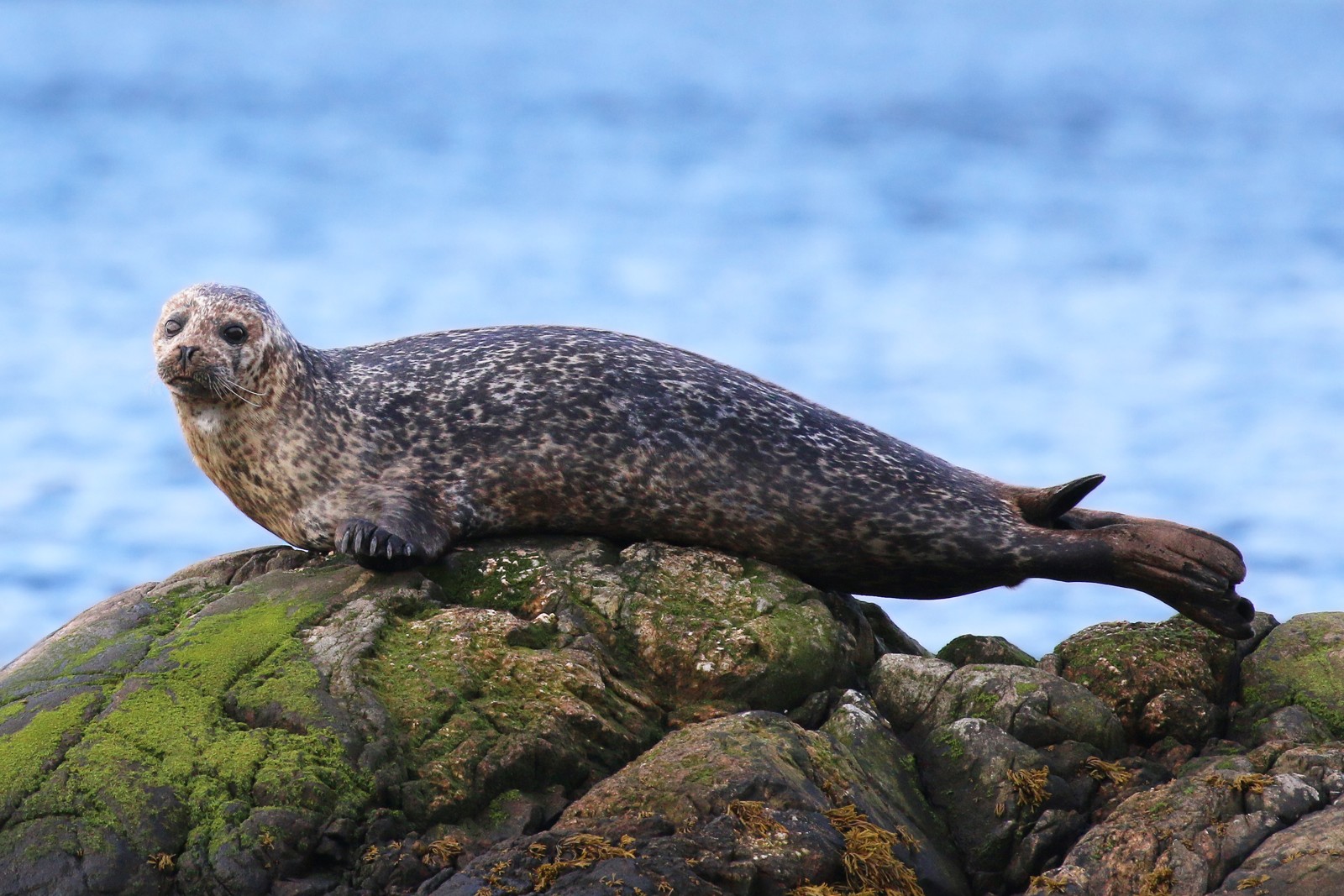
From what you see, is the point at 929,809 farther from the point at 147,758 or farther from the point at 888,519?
the point at 147,758

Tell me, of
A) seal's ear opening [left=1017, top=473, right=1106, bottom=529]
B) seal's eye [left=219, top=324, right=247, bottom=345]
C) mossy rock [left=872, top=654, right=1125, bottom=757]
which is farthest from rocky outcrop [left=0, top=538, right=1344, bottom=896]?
seal's eye [left=219, top=324, right=247, bottom=345]

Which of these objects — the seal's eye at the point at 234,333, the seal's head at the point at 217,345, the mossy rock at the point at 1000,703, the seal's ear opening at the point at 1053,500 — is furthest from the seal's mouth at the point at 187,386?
the seal's ear opening at the point at 1053,500

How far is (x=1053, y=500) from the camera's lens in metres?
10.2

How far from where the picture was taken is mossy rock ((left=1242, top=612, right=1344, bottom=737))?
9.15 meters

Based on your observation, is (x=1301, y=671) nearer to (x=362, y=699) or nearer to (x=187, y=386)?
(x=362, y=699)

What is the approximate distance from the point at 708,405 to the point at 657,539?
96 cm

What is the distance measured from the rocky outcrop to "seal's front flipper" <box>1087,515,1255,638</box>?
0.19 m

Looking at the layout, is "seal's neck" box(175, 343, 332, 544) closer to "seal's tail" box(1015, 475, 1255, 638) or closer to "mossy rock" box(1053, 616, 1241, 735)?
"seal's tail" box(1015, 475, 1255, 638)

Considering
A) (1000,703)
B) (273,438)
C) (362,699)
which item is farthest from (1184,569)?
(273,438)

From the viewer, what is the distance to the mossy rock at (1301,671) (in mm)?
9148

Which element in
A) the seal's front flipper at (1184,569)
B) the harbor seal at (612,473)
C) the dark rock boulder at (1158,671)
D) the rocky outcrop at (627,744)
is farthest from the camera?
the harbor seal at (612,473)

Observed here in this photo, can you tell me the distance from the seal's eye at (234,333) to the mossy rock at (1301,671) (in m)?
6.48

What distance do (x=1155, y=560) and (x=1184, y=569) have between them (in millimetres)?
185

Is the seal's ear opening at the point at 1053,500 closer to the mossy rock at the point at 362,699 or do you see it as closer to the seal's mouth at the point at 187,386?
the mossy rock at the point at 362,699
